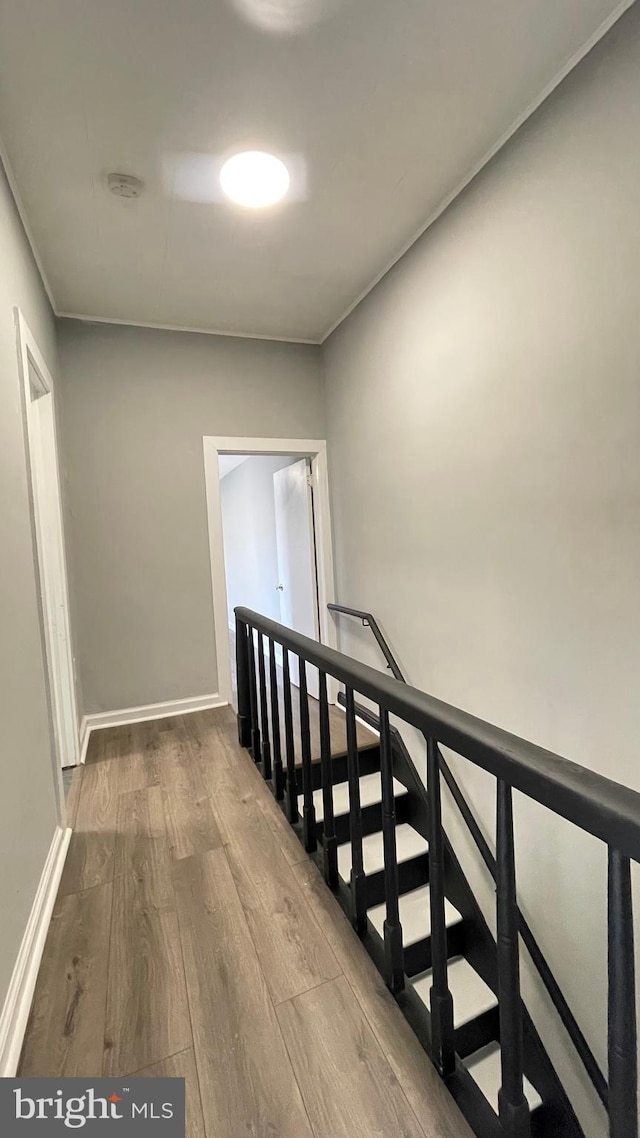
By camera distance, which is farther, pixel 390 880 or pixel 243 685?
pixel 243 685

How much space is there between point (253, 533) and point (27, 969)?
4.91 meters

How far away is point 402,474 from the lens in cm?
281

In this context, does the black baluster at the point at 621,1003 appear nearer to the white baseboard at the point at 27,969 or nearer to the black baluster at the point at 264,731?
the white baseboard at the point at 27,969

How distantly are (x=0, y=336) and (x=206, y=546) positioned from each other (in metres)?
1.92

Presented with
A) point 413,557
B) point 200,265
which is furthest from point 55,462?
point 413,557

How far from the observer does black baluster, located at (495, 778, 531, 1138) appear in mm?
849

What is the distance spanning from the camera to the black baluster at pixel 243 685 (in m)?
2.56

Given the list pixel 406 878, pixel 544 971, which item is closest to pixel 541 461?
pixel 406 878

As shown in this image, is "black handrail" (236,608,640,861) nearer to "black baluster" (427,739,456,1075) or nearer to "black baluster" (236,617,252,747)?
"black baluster" (427,739,456,1075)

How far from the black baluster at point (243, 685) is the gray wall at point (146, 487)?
0.79 m


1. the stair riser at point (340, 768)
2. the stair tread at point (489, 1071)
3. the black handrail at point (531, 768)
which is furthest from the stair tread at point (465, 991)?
the black handrail at point (531, 768)

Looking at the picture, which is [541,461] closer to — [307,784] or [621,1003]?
[307,784]

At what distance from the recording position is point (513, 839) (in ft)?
2.95

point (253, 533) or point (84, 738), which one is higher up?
point (253, 533)
